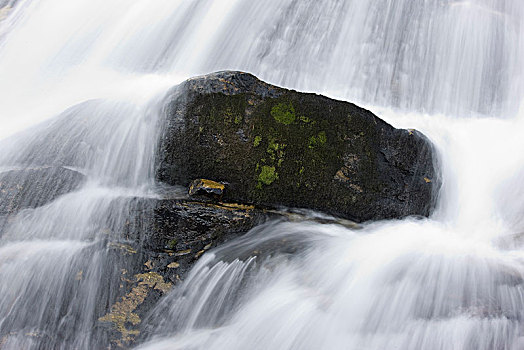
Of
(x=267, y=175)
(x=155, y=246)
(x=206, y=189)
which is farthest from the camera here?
(x=267, y=175)

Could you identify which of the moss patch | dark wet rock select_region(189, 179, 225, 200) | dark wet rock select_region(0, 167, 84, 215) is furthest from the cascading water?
the moss patch

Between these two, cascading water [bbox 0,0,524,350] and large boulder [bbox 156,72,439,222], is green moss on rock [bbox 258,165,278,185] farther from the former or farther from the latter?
cascading water [bbox 0,0,524,350]

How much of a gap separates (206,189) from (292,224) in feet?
3.35

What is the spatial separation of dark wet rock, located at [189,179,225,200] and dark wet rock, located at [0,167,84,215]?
4.16ft

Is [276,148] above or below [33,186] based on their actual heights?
above

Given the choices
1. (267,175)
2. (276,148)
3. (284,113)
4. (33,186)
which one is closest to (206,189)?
(267,175)

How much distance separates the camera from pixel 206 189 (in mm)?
4551

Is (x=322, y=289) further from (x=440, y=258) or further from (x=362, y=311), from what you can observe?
(x=440, y=258)

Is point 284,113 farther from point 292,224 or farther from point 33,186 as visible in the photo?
point 33,186

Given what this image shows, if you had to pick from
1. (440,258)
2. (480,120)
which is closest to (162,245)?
(440,258)

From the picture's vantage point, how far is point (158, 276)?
4.33m

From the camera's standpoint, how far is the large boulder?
4703 millimetres

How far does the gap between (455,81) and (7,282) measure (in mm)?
6909

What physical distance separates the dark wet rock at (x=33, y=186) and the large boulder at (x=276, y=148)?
3.21ft
